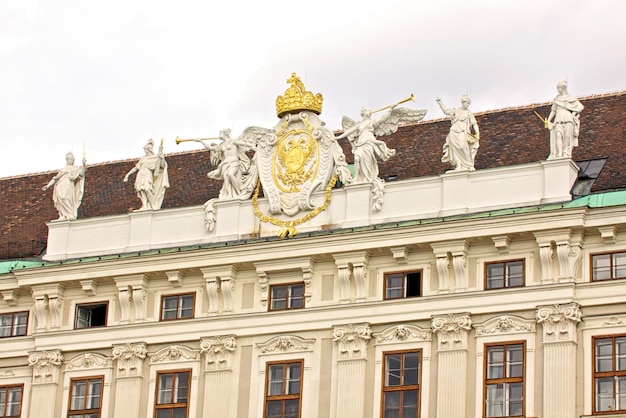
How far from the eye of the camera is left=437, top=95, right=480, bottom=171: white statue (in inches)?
1725

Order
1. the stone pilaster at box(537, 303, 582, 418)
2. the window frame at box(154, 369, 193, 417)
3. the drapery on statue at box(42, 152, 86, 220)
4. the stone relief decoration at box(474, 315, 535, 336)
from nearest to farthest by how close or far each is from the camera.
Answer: the stone pilaster at box(537, 303, 582, 418) < the stone relief decoration at box(474, 315, 535, 336) < the window frame at box(154, 369, 193, 417) < the drapery on statue at box(42, 152, 86, 220)

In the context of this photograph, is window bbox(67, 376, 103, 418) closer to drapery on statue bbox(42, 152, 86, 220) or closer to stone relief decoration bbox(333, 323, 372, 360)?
drapery on statue bbox(42, 152, 86, 220)

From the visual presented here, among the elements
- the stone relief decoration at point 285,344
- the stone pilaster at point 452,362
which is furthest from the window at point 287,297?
the stone pilaster at point 452,362

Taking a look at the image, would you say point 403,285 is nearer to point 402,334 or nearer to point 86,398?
point 402,334

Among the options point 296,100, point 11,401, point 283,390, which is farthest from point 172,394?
point 296,100

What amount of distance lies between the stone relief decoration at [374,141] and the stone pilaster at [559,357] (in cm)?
510

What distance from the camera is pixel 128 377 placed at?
45656 mm

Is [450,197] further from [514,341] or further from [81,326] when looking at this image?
[81,326]

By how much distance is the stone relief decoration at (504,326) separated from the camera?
1644 inches

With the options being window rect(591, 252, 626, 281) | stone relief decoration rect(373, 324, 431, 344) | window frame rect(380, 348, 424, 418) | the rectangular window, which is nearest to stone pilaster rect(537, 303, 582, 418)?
window rect(591, 252, 626, 281)

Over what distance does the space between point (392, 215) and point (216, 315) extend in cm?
462

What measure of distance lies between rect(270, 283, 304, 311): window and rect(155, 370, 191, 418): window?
8.30ft

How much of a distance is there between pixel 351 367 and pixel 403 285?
6.90 feet

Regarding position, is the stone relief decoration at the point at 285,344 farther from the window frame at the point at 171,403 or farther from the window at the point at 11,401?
the window at the point at 11,401
